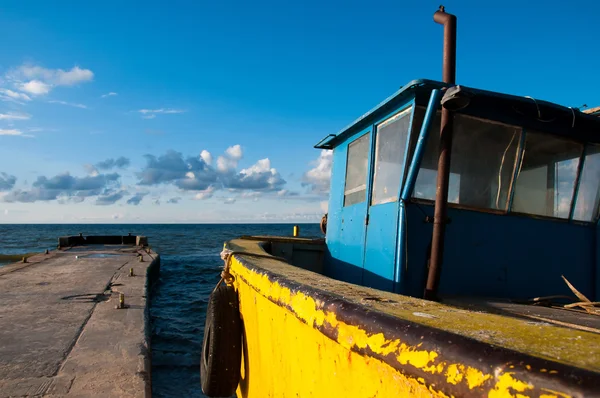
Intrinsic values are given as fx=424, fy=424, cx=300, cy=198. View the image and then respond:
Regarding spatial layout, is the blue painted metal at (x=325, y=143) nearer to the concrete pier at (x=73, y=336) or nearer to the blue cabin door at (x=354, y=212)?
the blue cabin door at (x=354, y=212)

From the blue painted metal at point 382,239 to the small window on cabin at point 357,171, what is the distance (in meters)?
0.34

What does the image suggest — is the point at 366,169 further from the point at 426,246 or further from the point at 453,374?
the point at 453,374

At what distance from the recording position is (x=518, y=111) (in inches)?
160

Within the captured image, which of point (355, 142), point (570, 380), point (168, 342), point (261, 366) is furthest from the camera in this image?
point (168, 342)

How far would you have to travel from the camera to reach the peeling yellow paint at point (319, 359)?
1.16 m

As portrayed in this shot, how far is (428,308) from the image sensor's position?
1.76 m

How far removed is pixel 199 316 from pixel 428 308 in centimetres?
1030

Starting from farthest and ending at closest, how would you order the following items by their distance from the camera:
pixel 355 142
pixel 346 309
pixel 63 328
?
pixel 63 328
pixel 355 142
pixel 346 309

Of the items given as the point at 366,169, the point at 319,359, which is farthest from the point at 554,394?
the point at 366,169

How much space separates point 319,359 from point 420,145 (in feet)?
7.68

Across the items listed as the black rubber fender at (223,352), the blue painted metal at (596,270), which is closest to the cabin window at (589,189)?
the blue painted metal at (596,270)

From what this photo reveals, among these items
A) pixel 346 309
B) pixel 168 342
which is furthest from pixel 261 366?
pixel 168 342

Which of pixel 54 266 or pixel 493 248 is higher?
pixel 493 248

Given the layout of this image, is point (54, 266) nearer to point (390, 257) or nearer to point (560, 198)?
point (390, 257)
